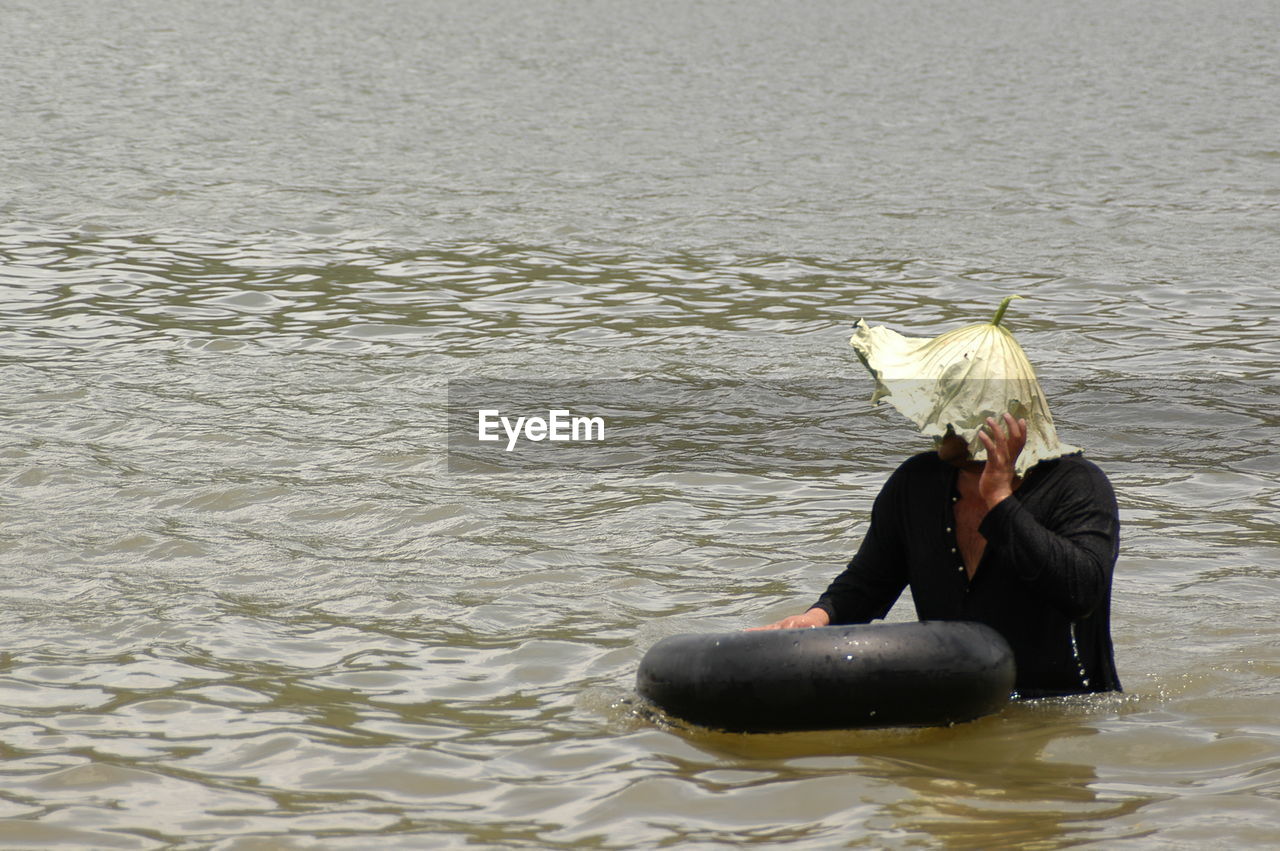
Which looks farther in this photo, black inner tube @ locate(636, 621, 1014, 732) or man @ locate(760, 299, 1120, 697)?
black inner tube @ locate(636, 621, 1014, 732)

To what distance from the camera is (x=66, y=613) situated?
265 inches

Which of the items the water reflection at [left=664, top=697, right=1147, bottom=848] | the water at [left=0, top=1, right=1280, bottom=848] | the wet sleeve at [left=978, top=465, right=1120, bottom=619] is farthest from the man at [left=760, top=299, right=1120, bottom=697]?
the water at [left=0, top=1, right=1280, bottom=848]

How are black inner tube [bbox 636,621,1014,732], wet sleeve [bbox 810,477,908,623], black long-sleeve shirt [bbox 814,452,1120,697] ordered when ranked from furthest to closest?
wet sleeve [bbox 810,477,908,623] < black inner tube [bbox 636,621,1014,732] < black long-sleeve shirt [bbox 814,452,1120,697]

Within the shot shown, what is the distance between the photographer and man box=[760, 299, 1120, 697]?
4672 millimetres

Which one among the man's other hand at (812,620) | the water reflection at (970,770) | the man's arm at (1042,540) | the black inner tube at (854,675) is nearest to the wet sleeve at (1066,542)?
the man's arm at (1042,540)

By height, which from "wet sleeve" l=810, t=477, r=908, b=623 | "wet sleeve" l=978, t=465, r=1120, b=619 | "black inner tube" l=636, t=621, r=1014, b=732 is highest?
"wet sleeve" l=978, t=465, r=1120, b=619

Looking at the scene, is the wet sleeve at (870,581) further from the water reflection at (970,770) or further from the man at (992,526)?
the water reflection at (970,770)

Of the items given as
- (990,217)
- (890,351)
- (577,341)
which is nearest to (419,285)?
(577,341)

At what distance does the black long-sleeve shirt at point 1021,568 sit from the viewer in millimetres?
4664

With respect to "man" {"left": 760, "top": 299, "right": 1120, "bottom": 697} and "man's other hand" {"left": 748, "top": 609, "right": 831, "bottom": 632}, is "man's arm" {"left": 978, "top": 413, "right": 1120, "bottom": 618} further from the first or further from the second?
"man's other hand" {"left": 748, "top": 609, "right": 831, "bottom": 632}

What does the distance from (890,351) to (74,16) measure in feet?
105

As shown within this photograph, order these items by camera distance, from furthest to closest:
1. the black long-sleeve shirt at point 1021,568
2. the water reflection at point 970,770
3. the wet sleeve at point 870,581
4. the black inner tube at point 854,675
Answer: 1. the wet sleeve at point 870,581
2. the black inner tube at point 854,675
3. the black long-sleeve shirt at point 1021,568
4. the water reflection at point 970,770

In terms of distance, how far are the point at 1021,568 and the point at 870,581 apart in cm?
80

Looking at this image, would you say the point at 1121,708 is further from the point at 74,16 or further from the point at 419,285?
the point at 74,16
